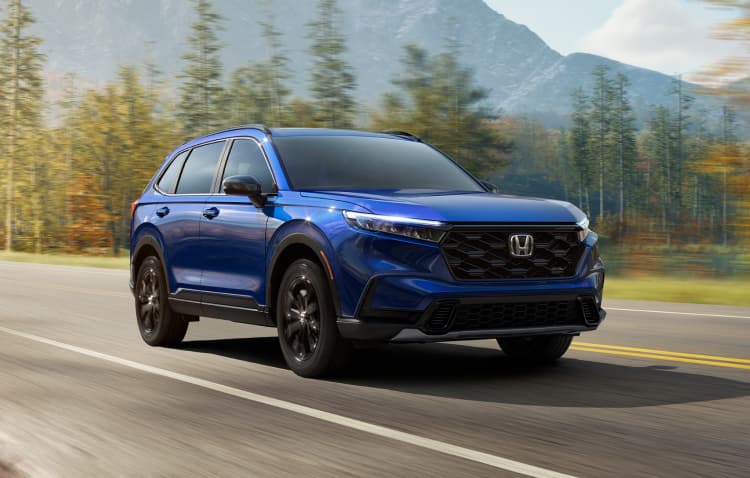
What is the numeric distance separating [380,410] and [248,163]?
127 inches

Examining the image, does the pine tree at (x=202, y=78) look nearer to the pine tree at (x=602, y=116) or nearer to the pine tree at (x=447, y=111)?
the pine tree at (x=447, y=111)

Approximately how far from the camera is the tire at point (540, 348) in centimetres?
883

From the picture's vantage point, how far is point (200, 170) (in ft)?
32.9

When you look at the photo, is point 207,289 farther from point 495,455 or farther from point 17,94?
point 17,94

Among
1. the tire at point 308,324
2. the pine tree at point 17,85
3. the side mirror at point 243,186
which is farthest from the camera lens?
the pine tree at point 17,85

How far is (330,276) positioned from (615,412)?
221cm

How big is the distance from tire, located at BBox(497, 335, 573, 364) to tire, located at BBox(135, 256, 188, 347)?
3.20 m

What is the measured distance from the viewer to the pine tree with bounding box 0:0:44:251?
7250 centimetres

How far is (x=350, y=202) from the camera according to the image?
771cm

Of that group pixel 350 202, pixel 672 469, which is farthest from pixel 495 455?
pixel 350 202

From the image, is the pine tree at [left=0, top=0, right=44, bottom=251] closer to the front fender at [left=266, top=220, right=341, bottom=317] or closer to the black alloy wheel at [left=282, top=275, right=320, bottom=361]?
the front fender at [left=266, top=220, right=341, bottom=317]

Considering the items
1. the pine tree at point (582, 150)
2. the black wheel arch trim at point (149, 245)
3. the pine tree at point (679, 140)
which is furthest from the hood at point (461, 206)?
the pine tree at point (679, 140)

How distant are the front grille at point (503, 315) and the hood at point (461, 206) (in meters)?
0.57

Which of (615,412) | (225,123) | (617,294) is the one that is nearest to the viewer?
(615,412)
